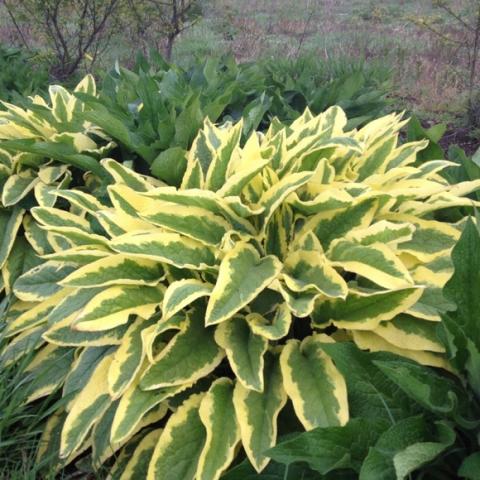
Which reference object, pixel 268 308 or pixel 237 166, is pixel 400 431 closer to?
pixel 268 308

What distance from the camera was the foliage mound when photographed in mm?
1696

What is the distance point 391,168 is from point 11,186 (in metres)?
1.51

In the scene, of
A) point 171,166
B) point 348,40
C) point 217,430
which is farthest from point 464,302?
point 348,40

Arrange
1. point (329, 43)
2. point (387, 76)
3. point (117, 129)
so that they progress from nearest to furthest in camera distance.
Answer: point (117, 129)
point (387, 76)
point (329, 43)

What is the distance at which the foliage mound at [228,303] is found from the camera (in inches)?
66.8

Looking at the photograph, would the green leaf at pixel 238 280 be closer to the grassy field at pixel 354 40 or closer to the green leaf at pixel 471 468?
the green leaf at pixel 471 468

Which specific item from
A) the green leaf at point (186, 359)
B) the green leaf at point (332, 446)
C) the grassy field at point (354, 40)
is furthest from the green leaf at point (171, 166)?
the grassy field at point (354, 40)

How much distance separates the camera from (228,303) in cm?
169

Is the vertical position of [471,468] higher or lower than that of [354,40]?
higher

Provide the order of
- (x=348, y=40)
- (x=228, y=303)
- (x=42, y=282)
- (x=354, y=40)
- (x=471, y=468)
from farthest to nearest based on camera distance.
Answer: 1. (x=348, y=40)
2. (x=354, y=40)
3. (x=42, y=282)
4. (x=228, y=303)
5. (x=471, y=468)

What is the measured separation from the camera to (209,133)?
2355mm

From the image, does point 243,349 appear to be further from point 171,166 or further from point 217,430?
point 171,166

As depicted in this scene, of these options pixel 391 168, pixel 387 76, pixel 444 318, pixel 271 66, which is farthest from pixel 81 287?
pixel 387 76

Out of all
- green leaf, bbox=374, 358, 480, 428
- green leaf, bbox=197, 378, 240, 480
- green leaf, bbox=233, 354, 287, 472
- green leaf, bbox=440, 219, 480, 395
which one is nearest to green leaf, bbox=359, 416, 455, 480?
green leaf, bbox=374, 358, 480, 428
